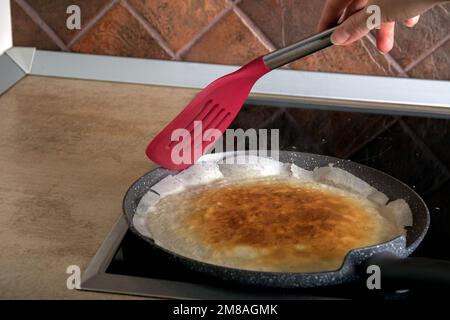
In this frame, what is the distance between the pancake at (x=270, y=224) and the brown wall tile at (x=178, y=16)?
1.38 ft

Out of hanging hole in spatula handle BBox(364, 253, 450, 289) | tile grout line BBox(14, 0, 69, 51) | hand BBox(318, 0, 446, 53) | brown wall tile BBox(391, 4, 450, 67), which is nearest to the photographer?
hanging hole in spatula handle BBox(364, 253, 450, 289)

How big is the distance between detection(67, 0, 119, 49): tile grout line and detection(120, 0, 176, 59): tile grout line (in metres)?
0.02

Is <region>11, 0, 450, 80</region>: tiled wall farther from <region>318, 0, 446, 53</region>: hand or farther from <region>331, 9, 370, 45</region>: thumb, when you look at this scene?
<region>331, 9, 370, 45</region>: thumb

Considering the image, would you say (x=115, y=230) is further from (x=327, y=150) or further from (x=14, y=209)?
(x=327, y=150)

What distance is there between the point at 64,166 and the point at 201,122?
7.6 inches

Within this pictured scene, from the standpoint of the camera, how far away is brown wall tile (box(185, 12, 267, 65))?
131 cm

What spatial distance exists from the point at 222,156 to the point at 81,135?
0.24 m

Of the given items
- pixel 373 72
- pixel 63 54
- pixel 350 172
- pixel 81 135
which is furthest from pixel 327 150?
pixel 63 54

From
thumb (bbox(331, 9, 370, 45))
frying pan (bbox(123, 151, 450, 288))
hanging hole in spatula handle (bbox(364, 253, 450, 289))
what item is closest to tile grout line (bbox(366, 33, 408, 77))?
thumb (bbox(331, 9, 370, 45))

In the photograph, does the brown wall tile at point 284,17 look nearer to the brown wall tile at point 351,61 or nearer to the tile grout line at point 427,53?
the brown wall tile at point 351,61

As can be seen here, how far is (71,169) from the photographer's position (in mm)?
1019

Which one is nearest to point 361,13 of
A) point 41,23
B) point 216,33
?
point 216,33

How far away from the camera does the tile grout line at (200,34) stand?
1305mm

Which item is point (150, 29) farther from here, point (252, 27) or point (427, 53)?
point (427, 53)
